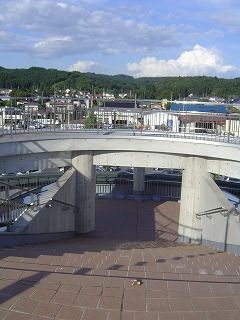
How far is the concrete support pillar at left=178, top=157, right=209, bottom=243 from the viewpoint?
13.4 meters

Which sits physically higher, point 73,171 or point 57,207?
point 73,171

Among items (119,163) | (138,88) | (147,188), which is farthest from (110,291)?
(138,88)

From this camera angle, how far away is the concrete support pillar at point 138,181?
18125 mm

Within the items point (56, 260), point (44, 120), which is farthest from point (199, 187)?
point (56, 260)

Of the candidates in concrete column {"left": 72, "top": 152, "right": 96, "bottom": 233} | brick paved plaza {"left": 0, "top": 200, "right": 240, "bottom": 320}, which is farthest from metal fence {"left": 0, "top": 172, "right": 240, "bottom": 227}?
brick paved plaza {"left": 0, "top": 200, "right": 240, "bottom": 320}

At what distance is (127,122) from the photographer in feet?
54.7

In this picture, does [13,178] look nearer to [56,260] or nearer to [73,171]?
[73,171]

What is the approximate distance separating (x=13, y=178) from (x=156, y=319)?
13607 millimetres

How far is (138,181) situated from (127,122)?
3.12 m

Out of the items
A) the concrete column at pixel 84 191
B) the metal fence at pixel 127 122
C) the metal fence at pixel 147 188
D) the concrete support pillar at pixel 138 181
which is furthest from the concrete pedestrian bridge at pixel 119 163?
the metal fence at pixel 147 188

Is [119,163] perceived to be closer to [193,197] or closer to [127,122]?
[193,197]

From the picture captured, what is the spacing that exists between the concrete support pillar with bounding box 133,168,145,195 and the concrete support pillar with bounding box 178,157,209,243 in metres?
4.36

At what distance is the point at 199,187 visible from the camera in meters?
13.4

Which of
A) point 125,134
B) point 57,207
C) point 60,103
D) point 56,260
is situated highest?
point 60,103
